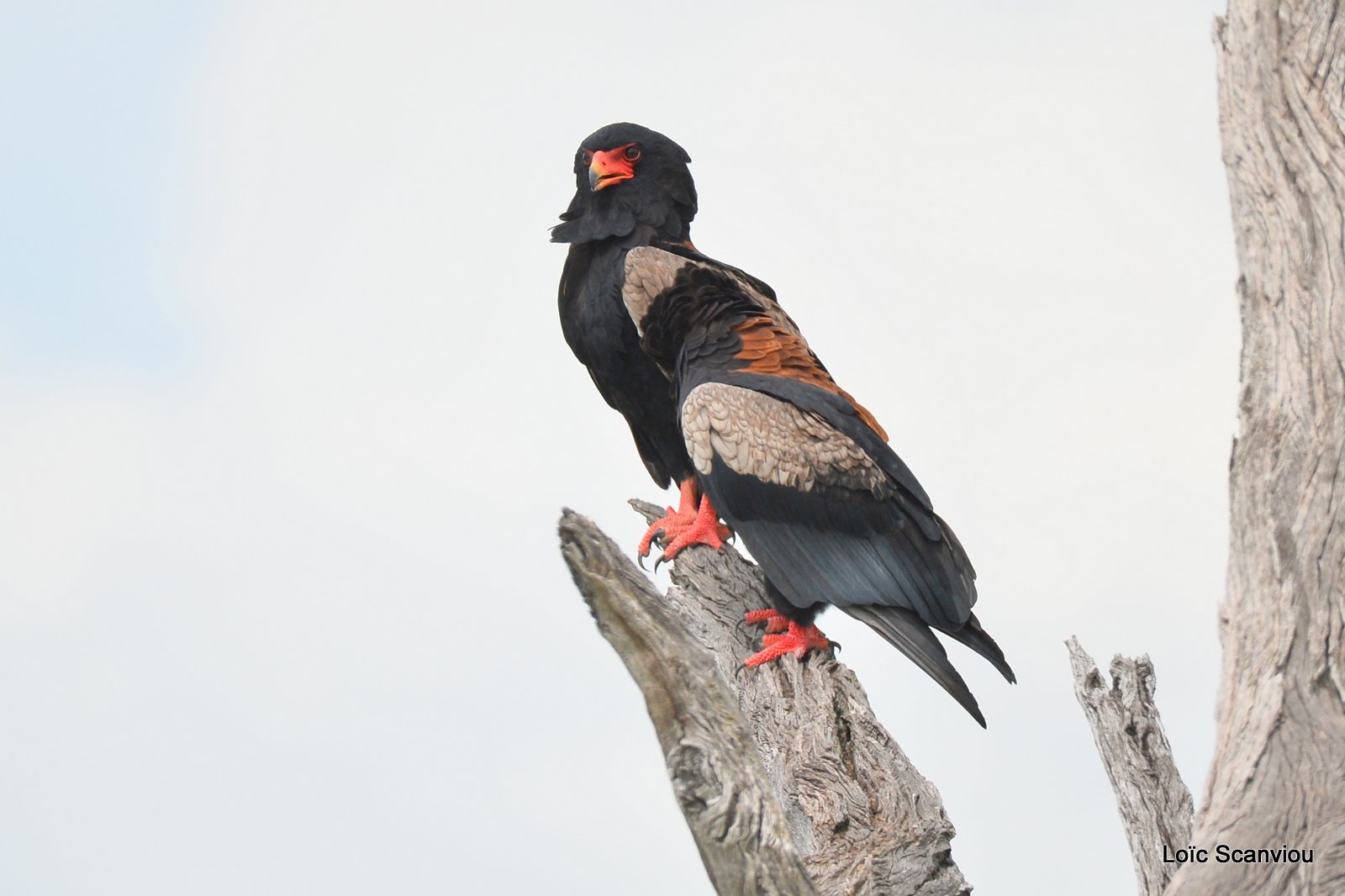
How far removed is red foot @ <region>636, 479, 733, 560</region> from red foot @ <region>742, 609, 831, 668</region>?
1.91 ft

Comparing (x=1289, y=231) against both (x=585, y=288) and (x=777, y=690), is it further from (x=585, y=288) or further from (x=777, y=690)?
(x=585, y=288)

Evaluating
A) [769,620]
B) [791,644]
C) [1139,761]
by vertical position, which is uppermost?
[769,620]

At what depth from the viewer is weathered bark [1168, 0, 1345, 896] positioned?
3.68 m

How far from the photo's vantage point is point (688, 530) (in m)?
6.48

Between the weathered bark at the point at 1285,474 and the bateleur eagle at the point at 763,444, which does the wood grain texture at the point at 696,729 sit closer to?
the weathered bark at the point at 1285,474

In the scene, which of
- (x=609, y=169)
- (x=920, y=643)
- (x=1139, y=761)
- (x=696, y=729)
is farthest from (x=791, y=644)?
(x=609, y=169)

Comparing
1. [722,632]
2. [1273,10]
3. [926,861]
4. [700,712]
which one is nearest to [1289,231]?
[1273,10]

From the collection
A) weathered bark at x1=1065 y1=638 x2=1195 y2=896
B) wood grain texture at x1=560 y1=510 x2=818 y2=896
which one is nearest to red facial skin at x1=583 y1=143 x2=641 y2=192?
weathered bark at x1=1065 y1=638 x2=1195 y2=896

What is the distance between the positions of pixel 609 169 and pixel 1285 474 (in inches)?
150

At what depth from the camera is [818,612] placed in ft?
19.8

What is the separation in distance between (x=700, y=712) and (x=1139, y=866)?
97.8 inches
